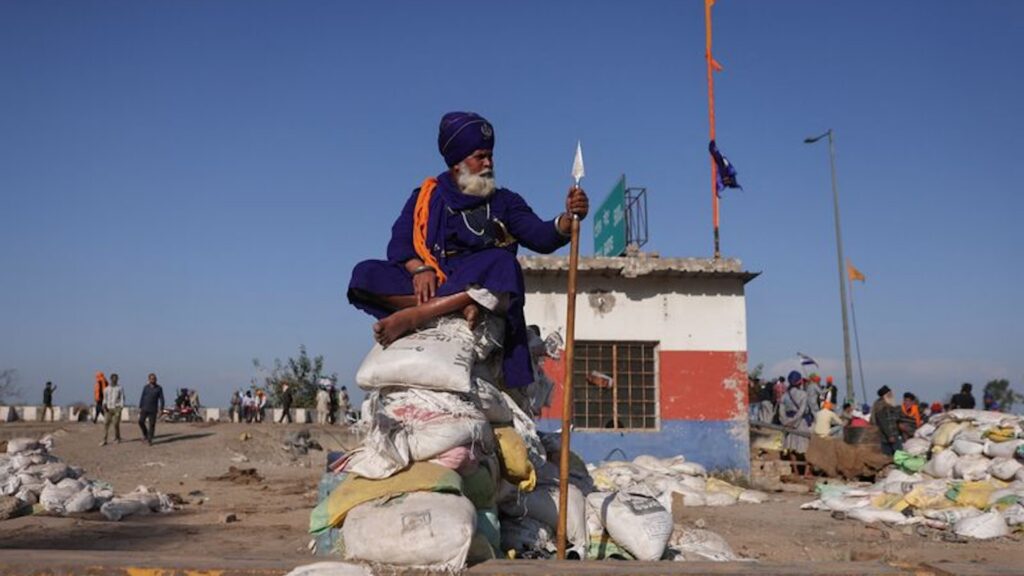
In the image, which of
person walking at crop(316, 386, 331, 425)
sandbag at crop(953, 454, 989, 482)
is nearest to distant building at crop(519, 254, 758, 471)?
sandbag at crop(953, 454, 989, 482)

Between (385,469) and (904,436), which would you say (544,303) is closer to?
(904,436)

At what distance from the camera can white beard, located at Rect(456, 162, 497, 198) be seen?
9.84ft

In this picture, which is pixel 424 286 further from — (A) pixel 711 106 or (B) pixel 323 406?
(B) pixel 323 406

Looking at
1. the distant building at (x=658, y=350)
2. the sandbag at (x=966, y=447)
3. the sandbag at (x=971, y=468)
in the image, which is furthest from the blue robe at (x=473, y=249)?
the distant building at (x=658, y=350)

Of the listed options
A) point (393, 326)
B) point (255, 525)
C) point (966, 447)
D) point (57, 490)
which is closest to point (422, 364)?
point (393, 326)

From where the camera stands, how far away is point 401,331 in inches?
106

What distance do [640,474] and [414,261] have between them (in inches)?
343

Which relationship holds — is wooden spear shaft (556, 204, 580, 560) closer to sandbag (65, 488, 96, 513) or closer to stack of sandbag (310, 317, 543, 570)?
stack of sandbag (310, 317, 543, 570)

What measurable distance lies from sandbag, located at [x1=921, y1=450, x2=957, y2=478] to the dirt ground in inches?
64.3

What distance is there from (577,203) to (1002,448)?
9516 mm

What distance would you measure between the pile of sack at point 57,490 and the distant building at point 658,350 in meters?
5.92

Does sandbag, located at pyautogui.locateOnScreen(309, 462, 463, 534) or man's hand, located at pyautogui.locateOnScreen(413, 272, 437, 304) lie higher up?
man's hand, located at pyautogui.locateOnScreen(413, 272, 437, 304)

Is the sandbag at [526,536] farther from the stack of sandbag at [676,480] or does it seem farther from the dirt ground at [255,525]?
the stack of sandbag at [676,480]

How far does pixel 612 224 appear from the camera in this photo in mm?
14383
